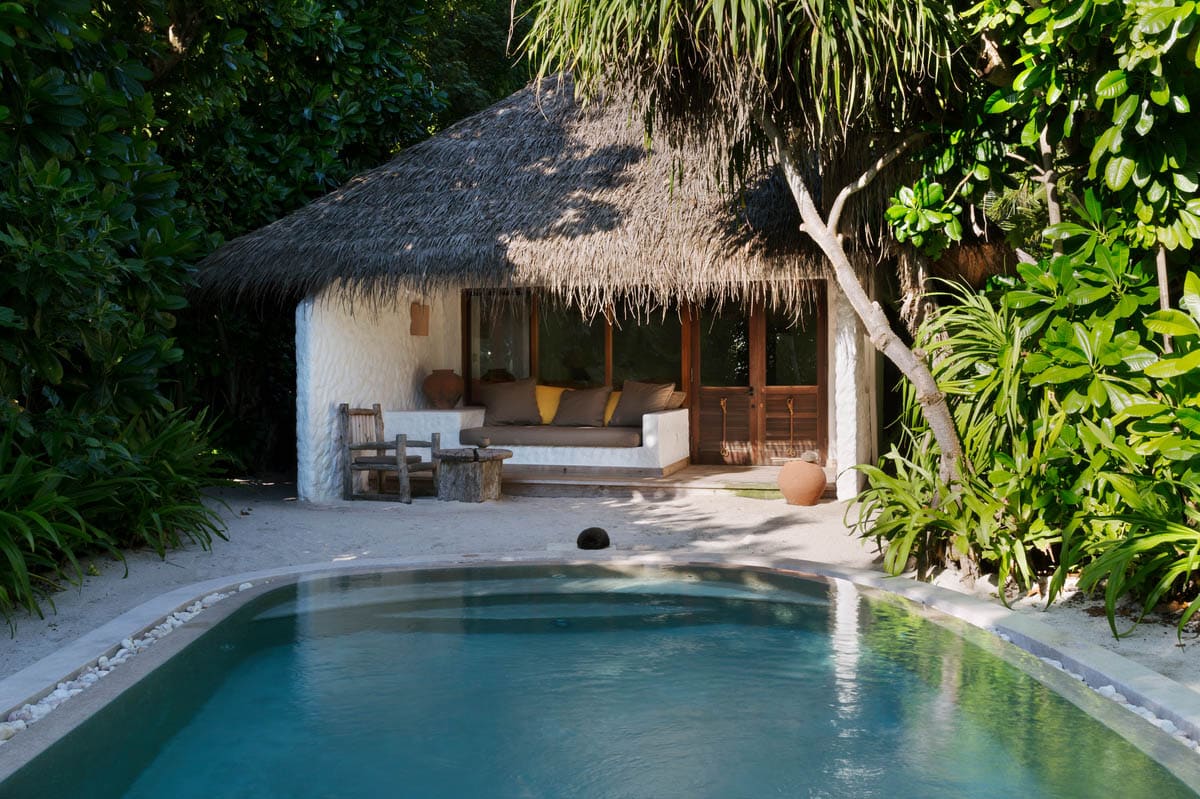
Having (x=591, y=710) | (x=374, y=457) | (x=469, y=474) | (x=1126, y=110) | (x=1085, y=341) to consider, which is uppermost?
(x=1126, y=110)

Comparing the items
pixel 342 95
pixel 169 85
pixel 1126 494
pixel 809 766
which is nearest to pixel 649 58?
pixel 1126 494

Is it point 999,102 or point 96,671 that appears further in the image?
point 999,102

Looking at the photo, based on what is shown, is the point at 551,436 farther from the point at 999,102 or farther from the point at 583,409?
the point at 999,102

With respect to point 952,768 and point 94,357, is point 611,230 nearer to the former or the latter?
point 94,357

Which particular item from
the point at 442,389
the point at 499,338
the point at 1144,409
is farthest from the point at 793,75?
the point at 499,338

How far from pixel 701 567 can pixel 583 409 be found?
4.49 metres

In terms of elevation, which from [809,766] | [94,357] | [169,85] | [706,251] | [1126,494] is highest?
[169,85]

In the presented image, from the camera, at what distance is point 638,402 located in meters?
10.2

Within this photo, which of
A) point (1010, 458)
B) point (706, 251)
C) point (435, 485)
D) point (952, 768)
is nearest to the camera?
point (952, 768)

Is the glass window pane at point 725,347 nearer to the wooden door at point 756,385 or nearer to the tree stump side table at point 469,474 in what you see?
the wooden door at point 756,385

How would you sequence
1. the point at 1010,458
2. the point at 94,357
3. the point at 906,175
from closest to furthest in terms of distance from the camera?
the point at 1010,458
the point at 94,357
the point at 906,175

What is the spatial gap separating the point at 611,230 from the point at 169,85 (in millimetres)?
3537

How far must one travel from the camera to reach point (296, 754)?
360cm

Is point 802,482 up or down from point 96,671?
up
